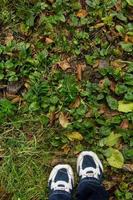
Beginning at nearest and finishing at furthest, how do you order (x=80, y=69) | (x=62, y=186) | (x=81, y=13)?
(x=62, y=186) < (x=80, y=69) < (x=81, y=13)

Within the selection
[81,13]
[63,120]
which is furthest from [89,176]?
[81,13]

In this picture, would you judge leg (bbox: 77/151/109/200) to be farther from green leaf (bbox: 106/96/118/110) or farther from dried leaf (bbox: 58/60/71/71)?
dried leaf (bbox: 58/60/71/71)

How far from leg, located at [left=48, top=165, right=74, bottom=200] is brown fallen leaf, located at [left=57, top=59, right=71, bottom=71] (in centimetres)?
87

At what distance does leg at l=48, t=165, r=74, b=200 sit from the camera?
3.89 metres

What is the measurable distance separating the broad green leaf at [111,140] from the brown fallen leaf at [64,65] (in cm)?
71

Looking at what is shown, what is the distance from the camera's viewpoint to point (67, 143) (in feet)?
13.2

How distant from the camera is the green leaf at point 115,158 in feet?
12.9

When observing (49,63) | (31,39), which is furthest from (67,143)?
(31,39)

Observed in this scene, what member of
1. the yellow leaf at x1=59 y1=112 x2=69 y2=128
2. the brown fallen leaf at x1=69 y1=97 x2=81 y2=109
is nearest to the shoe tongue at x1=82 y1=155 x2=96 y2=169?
the yellow leaf at x1=59 y1=112 x2=69 y2=128

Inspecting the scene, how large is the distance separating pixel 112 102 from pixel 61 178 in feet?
2.55

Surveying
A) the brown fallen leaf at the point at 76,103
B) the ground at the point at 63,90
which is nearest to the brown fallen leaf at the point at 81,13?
the ground at the point at 63,90

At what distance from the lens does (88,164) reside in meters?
4.01

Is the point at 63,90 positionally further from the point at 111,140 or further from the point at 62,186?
the point at 62,186

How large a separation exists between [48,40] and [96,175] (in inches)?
50.3
